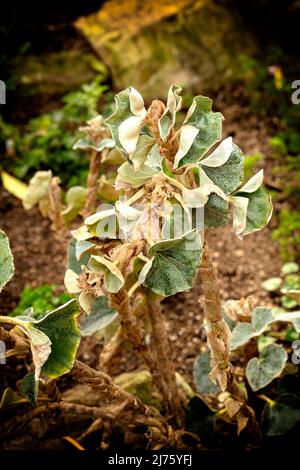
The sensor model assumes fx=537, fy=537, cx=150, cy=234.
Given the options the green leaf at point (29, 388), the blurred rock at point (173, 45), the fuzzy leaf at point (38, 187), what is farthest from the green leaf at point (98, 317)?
the blurred rock at point (173, 45)

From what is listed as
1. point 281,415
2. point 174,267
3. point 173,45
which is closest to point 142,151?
point 174,267

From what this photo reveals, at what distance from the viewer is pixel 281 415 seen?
113 centimetres

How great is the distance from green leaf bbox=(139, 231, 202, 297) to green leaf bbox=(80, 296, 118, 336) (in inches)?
13.5

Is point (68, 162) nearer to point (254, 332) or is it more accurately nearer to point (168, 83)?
point (168, 83)

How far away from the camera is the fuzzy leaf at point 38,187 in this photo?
1138 millimetres

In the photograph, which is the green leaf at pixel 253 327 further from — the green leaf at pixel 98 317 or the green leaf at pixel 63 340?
the green leaf at pixel 63 340

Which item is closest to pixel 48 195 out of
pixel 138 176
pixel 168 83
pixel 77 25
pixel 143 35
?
pixel 138 176

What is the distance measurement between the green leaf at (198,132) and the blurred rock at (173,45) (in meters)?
2.04

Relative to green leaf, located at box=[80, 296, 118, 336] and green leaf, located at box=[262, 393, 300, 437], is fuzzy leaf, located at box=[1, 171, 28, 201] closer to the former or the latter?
green leaf, located at box=[80, 296, 118, 336]

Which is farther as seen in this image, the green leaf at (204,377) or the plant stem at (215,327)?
the green leaf at (204,377)

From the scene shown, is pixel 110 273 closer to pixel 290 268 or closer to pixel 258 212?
pixel 258 212

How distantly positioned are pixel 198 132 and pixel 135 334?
49cm

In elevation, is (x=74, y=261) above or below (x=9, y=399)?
above

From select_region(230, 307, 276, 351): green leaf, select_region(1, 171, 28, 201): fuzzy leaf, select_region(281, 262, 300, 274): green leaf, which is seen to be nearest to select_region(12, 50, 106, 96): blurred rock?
select_region(1, 171, 28, 201): fuzzy leaf
